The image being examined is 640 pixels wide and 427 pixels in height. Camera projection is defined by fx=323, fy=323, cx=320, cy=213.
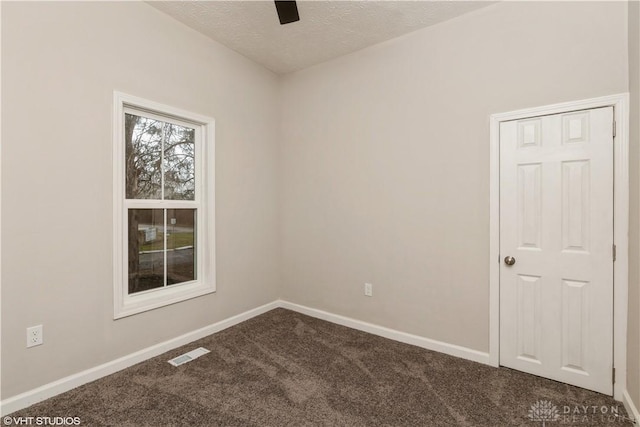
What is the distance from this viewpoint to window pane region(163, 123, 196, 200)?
2.90 metres

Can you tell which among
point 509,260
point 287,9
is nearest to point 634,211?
point 509,260

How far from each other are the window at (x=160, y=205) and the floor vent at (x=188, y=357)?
0.46 metres

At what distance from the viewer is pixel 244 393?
2170 mm

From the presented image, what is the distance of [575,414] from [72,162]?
3.62 metres

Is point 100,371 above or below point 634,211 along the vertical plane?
below

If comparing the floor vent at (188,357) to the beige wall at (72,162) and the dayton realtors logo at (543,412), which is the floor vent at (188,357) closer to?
the beige wall at (72,162)

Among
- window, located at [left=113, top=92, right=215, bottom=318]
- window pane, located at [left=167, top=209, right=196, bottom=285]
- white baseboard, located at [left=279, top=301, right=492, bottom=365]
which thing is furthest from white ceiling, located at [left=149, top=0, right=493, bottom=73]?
white baseboard, located at [left=279, top=301, right=492, bottom=365]

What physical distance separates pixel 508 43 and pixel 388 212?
1.64 m

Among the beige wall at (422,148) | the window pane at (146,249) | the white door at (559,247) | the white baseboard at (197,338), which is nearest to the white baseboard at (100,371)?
the white baseboard at (197,338)

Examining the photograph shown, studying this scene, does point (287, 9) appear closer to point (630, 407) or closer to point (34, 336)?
point (34, 336)

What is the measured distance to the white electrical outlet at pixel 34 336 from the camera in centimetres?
204

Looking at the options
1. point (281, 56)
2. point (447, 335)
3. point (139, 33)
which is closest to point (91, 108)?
point (139, 33)

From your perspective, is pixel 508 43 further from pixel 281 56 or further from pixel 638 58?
pixel 281 56

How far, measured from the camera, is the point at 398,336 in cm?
304
